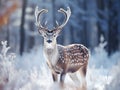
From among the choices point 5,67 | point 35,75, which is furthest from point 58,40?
point 5,67

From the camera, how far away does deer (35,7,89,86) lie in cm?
509

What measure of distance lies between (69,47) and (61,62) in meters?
0.14

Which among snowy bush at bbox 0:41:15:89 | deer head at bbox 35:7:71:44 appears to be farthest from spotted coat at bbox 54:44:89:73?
snowy bush at bbox 0:41:15:89

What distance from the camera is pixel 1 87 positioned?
5121 mm

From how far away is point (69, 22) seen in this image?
5211 mm

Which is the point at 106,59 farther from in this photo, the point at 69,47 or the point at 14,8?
the point at 14,8

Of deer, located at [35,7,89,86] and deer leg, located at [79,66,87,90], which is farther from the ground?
deer, located at [35,7,89,86]

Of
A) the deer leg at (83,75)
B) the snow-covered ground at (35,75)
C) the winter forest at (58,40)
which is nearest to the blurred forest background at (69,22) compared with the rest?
the winter forest at (58,40)

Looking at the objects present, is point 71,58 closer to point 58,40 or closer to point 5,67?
point 58,40

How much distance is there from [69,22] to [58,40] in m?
0.20

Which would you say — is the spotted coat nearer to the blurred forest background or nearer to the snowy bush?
the blurred forest background

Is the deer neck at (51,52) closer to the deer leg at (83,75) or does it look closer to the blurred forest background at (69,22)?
the blurred forest background at (69,22)

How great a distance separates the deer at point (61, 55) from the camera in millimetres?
5086

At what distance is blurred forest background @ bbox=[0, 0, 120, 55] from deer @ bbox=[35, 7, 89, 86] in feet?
0.14
